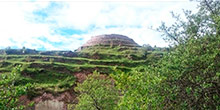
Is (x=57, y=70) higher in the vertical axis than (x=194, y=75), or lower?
lower

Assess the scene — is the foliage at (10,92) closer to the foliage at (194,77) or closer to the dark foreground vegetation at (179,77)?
the dark foreground vegetation at (179,77)

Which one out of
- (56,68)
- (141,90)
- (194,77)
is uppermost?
(194,77)

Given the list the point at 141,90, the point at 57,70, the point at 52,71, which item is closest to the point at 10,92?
the point at 141,90

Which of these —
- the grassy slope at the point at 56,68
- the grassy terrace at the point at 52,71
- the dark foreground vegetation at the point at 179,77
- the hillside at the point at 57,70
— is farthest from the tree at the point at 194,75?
the grassy terrace at the point at 52,71

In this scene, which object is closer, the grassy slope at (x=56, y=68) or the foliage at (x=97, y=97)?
the foliage at (x=97, y=97)

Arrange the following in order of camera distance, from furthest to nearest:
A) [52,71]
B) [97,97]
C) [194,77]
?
[52,71] < [97,97] < [194,77]

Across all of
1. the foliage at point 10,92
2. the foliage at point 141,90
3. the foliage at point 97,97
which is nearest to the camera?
the foliage at point 10,92

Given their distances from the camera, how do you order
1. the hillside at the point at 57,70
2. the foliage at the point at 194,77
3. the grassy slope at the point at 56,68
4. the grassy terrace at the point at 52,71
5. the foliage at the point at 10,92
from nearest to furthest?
the foliage at the point at 10,92
the foliage at the point at 194,77
the hillside at the point at 57,70
the grassy terrace at the point at 52,71
the grassy slope at the point at 56,68

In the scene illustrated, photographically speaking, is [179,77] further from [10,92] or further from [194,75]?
[10,92]

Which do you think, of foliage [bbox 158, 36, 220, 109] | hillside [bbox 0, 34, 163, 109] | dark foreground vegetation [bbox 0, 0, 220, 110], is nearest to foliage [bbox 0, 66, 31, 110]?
dark foreground vegetation [bbox 0, 0, 220, 110]

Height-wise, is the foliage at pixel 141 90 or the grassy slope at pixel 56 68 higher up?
the foliage at pixel 141 90

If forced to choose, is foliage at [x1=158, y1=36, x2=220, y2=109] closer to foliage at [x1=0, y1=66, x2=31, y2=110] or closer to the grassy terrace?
foliage at [x1=0, y1=66, x2=31, y2=110]

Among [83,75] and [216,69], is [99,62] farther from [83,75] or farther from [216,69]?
[216,69]

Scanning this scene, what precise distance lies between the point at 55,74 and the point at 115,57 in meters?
24.6
